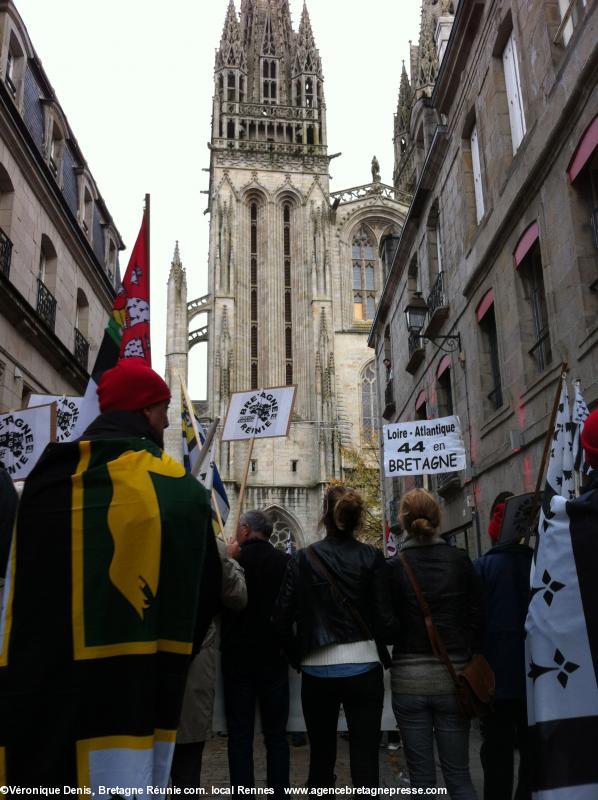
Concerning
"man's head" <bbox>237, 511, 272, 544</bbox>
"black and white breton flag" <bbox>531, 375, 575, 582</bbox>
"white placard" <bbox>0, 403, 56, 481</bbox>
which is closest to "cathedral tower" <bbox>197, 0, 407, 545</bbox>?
"white placard" <bbox>0, 403, 56, 481</bbox>

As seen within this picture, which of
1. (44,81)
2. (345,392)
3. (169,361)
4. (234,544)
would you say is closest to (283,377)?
(345,392)

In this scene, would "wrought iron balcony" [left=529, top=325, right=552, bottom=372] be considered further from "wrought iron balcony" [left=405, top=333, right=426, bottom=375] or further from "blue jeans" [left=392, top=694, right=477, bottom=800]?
"blue jeans" [left=392, top=694, right=477, bottom=800]

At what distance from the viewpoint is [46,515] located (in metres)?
2.38

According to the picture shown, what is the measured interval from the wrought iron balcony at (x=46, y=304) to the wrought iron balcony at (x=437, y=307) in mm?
7863

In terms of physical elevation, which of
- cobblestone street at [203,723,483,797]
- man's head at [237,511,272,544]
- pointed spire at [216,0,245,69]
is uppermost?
pointed spire at [216,0,245,69]

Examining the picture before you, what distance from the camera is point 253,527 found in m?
4.76

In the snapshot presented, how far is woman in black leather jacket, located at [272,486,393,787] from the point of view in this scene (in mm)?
3752

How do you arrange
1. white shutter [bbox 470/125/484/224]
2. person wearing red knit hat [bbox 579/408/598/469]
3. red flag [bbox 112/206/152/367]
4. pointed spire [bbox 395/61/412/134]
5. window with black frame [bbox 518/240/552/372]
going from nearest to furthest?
person wearing red knit hat [bbox 579/408/598/469]
red flag [bbox 112/206/152/367]
window with black frame [bbox 518/240/552/372]
white shutter [bbox 470/125/484/224]
pointed spire [bbox 395/61/412/134]

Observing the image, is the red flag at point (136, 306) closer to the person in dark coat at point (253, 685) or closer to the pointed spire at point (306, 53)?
the person in dark coat at point (253, 685)

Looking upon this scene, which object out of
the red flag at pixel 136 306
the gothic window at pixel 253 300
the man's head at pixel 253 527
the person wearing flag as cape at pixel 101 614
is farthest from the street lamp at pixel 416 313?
the gothic window at pixel 253 300

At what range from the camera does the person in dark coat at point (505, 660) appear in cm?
387

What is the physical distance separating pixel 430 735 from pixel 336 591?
2.91 ft

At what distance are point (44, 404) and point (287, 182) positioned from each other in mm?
39491

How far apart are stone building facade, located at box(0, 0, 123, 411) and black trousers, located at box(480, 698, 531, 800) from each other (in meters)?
10.6
